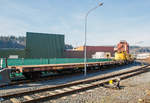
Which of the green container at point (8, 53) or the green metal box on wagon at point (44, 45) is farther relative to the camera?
the green metal box on wagon at point (44, 45)

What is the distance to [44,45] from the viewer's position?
4228 centimetres

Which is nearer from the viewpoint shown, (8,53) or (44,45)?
(8,53)

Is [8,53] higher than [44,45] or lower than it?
lower

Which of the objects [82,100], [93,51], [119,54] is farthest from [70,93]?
[93,51]

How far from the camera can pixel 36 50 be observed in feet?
135

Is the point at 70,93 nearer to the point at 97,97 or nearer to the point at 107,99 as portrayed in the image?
the point at 97,97

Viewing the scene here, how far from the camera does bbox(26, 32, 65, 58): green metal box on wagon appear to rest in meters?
40.5

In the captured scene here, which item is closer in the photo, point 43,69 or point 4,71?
point 4,71

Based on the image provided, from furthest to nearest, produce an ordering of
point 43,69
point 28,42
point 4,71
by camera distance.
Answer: point 28,42 → point 43,69 → point 4,71

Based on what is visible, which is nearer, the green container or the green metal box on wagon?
the green container

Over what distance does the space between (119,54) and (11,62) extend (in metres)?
20.8

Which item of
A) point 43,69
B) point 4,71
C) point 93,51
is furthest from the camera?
point 93,51

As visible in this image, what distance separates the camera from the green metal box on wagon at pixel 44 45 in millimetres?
40478

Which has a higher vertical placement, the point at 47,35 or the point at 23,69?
the point at 47,35
